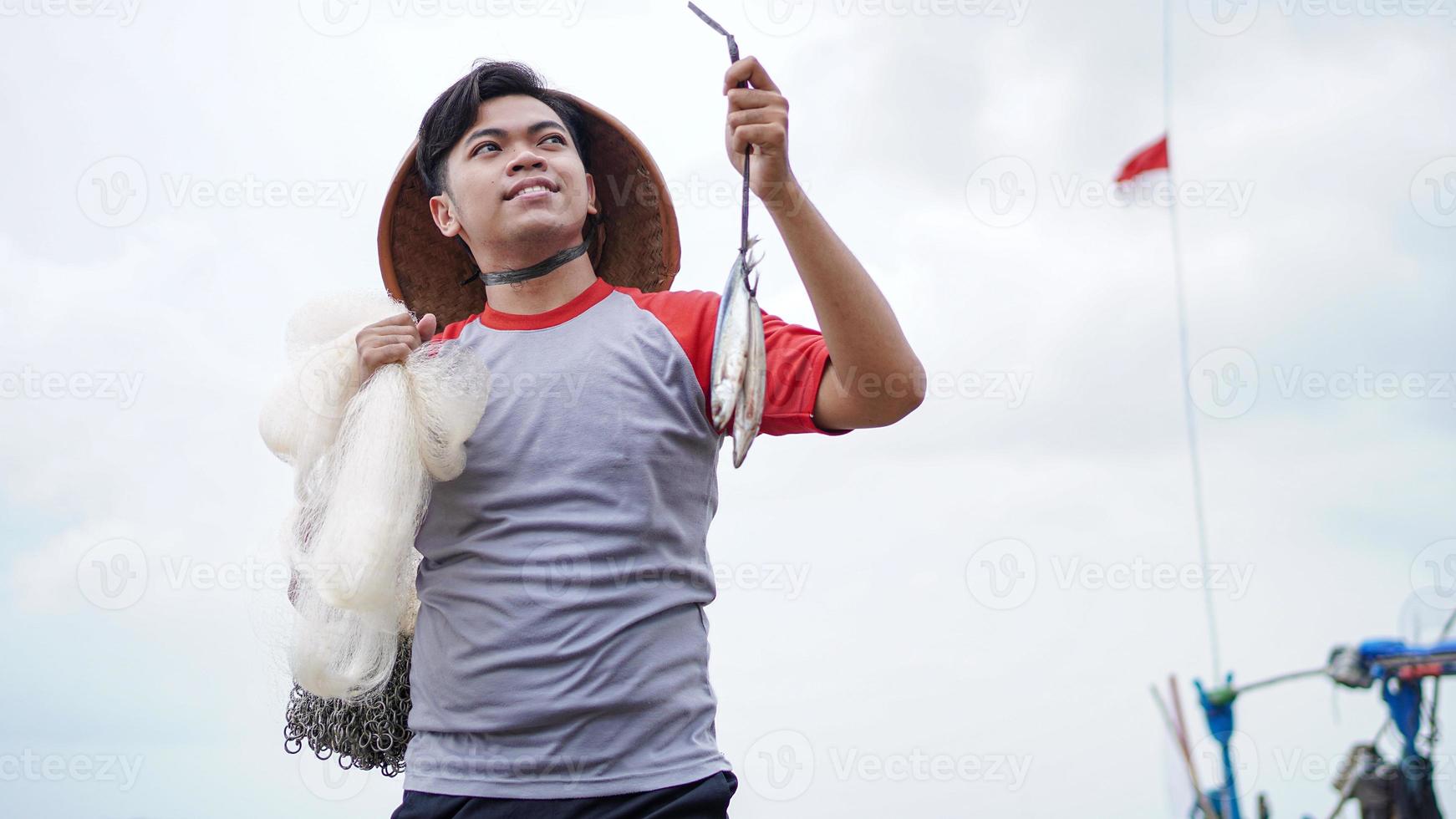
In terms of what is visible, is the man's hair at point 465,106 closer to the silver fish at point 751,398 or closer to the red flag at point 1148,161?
the silver fish at point 751,398

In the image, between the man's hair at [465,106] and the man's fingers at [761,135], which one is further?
the man's hair at [465,106]

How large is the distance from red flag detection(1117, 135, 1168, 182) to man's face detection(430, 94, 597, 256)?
12.8 feet

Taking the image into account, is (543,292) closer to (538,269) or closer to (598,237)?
(538,269)

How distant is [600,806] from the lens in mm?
1625

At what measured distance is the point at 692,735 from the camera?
172 centimetres

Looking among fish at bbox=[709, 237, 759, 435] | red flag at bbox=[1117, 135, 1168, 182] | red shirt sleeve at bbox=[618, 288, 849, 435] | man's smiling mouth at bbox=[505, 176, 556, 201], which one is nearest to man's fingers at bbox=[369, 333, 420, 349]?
man's smiling mouth at bbox=[505, 176, 556, 201]

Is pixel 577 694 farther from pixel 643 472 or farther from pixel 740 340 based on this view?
pixel 740 340

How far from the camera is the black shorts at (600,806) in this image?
1.62m

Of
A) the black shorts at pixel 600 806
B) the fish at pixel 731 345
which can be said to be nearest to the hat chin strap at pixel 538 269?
the fish at pixel 731 345

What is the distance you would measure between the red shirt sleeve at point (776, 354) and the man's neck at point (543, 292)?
154 mm

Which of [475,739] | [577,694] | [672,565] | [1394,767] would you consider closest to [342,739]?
[475,739]

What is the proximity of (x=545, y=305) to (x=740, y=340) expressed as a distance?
556 mm

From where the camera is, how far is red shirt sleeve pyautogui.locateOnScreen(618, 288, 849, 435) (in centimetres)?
184

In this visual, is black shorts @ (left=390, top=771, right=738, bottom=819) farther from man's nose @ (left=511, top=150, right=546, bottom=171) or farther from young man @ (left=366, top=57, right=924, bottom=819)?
man's nose @ (left=511, top=150, right=546, bottom=171)
